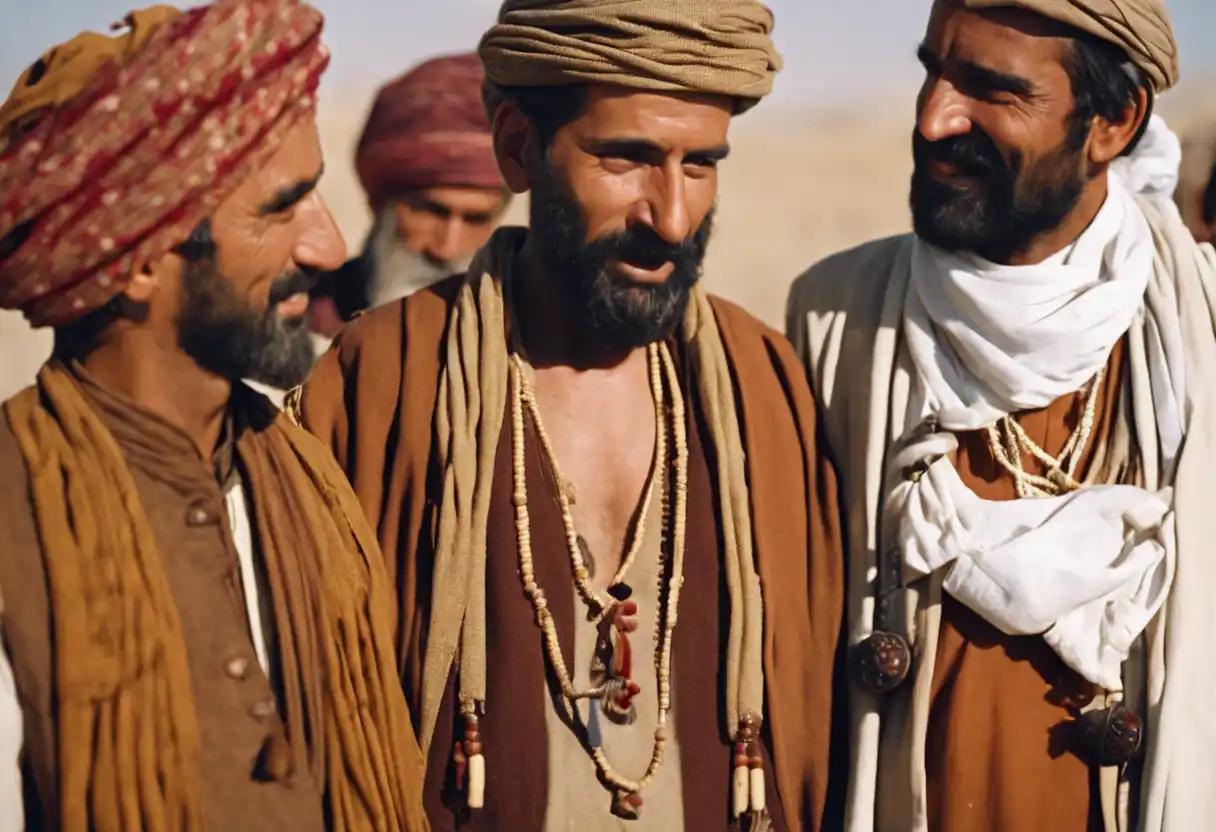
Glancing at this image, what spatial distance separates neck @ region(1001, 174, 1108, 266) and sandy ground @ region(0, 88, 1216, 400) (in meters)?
8.04

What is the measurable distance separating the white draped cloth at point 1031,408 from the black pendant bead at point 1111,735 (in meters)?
0.06

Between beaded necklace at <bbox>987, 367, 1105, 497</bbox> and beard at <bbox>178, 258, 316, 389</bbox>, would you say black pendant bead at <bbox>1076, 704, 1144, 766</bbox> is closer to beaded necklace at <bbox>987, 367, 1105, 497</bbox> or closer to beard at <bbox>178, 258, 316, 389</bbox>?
beaded necklace at <bbox>987, 367, 1105, 497</bbox>

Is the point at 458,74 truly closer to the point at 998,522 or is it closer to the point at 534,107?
the point at 534,107

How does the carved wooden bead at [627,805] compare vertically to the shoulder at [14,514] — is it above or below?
below

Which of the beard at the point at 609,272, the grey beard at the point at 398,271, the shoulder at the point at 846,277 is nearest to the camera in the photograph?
the beard at the point at 609,272

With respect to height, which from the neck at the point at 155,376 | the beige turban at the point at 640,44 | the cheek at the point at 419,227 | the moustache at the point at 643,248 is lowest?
the neck at the point at 155,376

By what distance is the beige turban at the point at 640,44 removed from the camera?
12.8ft

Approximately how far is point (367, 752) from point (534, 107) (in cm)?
127

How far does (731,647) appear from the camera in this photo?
4.03m

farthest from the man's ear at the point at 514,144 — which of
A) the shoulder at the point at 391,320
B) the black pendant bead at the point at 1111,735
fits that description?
the black pendant bead at the point at 1111,735

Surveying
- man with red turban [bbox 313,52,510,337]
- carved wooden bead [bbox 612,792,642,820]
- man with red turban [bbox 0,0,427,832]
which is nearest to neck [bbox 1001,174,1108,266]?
carved wooden bead [bbox 612,792,642,820]

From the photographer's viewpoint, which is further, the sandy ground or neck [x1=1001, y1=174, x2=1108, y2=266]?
the sandy ground

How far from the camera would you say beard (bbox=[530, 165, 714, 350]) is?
4.00 metres

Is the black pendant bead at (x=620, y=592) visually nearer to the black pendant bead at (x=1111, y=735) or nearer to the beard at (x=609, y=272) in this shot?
the beard at (x=609, y=272)
